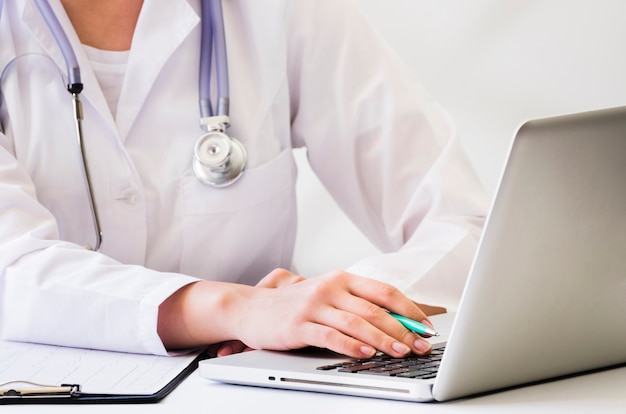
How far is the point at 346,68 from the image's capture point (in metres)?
1.31

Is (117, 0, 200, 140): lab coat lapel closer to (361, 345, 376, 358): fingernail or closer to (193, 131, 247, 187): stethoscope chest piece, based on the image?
(193, 131, 247, 187): stethoscope chest piece

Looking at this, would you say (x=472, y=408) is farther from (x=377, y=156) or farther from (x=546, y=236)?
(x=377, y=156)

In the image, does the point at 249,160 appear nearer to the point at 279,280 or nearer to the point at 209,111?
the point at 209,111

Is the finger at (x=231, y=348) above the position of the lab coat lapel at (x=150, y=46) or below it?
below

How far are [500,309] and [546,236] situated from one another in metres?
0.06

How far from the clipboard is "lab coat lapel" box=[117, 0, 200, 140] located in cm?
37

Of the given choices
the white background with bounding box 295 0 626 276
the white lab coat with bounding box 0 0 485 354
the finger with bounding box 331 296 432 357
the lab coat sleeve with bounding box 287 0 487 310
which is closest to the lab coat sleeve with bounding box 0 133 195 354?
the white lab coat with bounding box 0 0 485 354

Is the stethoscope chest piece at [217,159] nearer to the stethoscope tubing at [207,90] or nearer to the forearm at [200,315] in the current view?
the stethoscope tubing at [207,90]

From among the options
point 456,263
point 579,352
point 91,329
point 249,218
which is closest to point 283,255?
point 249,218

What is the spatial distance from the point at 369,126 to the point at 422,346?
24.7 inches

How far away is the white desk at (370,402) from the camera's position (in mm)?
606

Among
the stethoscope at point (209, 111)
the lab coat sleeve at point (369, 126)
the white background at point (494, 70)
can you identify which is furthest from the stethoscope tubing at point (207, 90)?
the white background at point (494, 70)

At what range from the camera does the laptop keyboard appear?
651 mm

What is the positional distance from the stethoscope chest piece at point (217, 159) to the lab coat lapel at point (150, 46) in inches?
4.0
